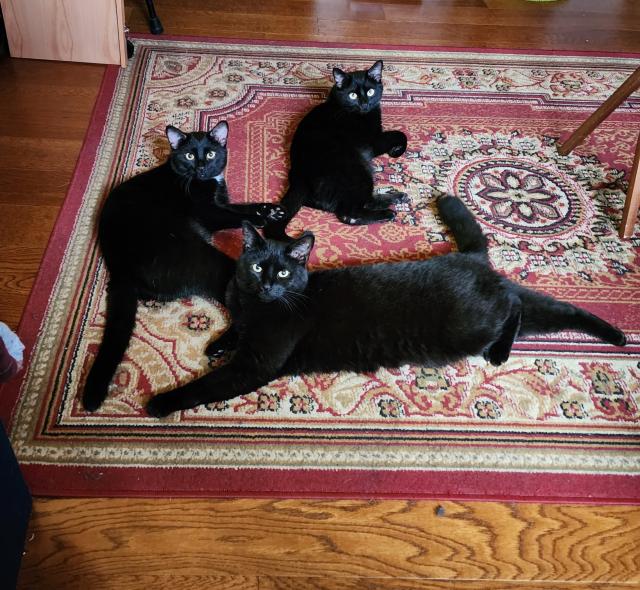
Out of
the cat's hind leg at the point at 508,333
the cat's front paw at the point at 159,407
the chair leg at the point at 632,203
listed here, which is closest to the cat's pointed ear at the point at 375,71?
the chair leg at the point at 632,203

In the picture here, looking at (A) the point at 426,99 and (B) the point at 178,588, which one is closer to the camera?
(B) the point at 178,588

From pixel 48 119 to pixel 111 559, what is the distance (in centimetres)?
167

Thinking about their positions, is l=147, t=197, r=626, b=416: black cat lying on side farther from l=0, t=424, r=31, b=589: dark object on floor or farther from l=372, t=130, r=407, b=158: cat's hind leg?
l=372, t=130, r=407, b=158: cat's hind leg

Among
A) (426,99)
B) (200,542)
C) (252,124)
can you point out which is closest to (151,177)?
(252,124)

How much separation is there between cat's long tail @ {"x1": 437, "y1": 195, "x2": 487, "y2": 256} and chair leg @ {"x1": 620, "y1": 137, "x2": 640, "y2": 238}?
1.55 feet

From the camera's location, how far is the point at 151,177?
178cm

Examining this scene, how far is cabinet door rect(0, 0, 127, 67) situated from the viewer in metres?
2.37

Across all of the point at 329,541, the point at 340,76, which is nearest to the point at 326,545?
the point at 329,541

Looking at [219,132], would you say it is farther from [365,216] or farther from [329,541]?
[329,541]

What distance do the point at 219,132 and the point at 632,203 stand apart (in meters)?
1.27

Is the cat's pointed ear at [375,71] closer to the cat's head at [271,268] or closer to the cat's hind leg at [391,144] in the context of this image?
the cat's hind leg at [391,144]

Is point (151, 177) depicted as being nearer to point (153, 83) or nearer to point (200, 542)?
point (153, 83)

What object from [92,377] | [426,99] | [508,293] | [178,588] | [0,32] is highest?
[0,32]

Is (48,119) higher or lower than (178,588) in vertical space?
higher
